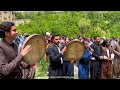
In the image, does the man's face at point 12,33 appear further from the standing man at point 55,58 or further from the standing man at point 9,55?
the standing man at point 55,58

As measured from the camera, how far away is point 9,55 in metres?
4.91

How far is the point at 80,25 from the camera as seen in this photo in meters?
7.14

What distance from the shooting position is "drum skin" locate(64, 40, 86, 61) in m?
7.20

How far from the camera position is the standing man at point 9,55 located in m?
4.74

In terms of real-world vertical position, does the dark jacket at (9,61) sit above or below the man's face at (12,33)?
below

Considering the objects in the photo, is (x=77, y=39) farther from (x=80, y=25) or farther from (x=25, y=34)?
(x=25, y=34)

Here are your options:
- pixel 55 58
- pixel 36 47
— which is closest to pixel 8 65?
pixel 36 47

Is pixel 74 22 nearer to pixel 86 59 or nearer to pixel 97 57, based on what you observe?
pixel 86 59

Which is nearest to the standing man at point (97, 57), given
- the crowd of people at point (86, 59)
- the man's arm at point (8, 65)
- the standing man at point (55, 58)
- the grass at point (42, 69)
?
the crowd of people at point (86, 59)

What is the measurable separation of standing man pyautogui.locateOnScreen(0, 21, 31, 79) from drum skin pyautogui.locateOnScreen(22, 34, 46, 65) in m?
1.03

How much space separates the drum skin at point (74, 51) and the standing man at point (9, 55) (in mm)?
2297

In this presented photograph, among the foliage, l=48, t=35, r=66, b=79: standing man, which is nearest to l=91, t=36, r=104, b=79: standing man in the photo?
the foliage

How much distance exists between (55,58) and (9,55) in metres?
2.34

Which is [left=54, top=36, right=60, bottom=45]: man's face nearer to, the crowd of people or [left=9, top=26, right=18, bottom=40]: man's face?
the crowd of people
